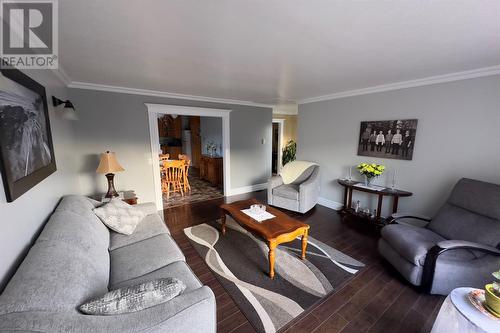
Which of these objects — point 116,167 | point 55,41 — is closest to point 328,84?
point 55,41

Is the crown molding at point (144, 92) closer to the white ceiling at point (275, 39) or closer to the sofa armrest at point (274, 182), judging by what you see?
the white ceiling at point (275, 39)

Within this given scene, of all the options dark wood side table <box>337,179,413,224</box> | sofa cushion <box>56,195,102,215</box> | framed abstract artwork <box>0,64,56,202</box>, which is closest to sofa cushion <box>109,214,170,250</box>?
sofa cushion <box>56,195,102,215</box>

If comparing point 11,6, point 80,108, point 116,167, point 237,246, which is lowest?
point 237,246

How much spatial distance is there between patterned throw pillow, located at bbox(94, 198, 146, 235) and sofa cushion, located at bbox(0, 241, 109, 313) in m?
0.70

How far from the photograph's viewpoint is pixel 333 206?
4117mm

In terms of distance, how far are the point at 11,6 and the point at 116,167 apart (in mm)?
2030

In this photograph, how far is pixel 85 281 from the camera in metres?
1.16

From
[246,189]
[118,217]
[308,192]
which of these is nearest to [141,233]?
[118,217]

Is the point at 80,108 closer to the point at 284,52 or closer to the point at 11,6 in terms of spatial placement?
the point at 11,6

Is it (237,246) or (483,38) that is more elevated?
(483,38)

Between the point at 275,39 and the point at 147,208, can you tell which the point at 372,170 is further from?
the point at 147,208

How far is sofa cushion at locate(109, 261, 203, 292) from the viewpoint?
4.64 ft

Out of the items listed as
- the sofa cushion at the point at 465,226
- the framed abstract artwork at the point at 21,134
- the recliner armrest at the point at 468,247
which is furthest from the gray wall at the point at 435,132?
the framed abstract artwork at the point at 21,134

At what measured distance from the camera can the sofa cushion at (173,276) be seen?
4.64 ft
